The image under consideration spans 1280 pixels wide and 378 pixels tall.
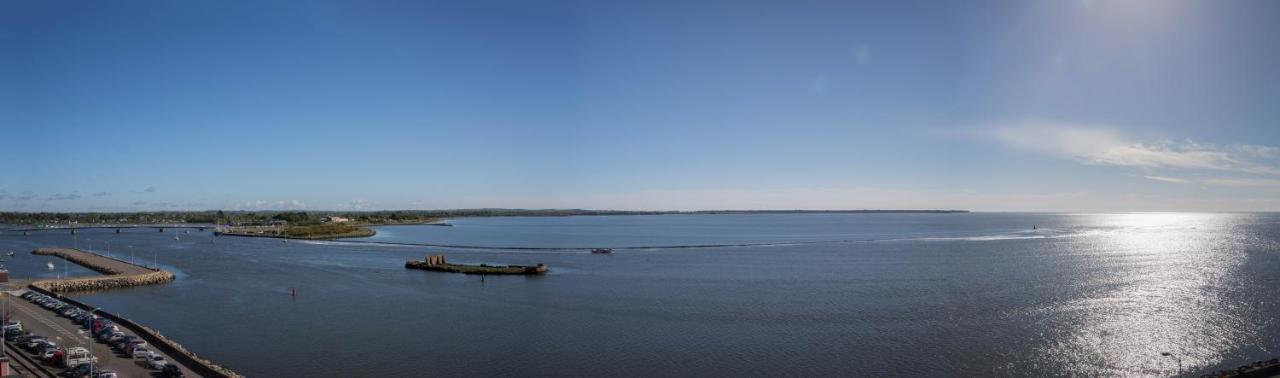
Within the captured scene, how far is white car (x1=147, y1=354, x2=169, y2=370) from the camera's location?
689 inches

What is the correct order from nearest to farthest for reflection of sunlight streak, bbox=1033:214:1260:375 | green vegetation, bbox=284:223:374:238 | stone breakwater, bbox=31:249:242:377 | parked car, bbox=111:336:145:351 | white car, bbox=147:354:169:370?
white car, bbox=147:354:169:370
stone breakwater, bbox=31:249:242:377
parked car, bbox=111:336:145:351
reflection of sunlight streak, bbox=1033:214:1260:375
green vegetation, bbox=284:223:374:238

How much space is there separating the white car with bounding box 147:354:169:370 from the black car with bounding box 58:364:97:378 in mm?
1106

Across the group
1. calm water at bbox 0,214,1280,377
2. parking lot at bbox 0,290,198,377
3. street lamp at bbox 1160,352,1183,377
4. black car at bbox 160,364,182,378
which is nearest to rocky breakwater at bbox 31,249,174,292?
calm water at bbox 0,214,1280,377

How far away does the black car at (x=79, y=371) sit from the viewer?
1641 centimetres

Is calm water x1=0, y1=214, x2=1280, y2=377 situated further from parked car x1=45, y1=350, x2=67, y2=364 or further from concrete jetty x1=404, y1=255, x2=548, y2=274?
parked car x1=45, y1=350, x2=67, y2=364

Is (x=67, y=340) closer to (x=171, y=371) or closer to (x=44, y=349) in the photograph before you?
(x=44, y=349)

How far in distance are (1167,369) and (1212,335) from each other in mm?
6269

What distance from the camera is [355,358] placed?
812 inches

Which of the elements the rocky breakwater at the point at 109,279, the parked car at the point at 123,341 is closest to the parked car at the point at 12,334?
the parked car at the point at 123,341

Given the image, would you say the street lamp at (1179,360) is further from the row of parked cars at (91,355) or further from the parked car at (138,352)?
the parked car at (138,352)

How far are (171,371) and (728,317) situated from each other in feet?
60.3

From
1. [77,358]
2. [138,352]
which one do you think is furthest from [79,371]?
[138,352]

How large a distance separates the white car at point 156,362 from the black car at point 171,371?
368 millimetres

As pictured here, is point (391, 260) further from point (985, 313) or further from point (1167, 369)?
point (1167, 369)
